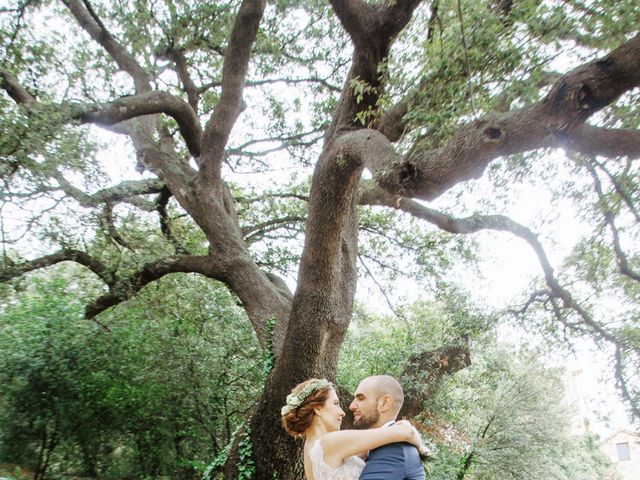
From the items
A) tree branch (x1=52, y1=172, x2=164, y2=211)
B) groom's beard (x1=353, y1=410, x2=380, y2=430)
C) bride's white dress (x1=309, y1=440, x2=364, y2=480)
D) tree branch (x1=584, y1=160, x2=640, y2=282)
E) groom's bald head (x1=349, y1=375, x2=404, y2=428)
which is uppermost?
tree branch (x1=52, y1=172, x2=164, y2=211)

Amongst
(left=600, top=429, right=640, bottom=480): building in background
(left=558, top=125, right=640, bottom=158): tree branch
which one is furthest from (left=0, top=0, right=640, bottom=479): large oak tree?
(left=600, top=429, right=640, bottom=480): building in background

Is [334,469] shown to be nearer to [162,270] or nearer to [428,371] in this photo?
[162,270]

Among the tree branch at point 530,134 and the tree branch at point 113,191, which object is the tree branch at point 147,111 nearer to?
the tree branch at point 113,191

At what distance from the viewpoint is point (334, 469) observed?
2398 mm

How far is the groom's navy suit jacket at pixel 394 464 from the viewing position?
221 cm

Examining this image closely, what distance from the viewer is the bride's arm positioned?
2227mm

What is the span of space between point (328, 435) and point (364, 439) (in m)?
0.22

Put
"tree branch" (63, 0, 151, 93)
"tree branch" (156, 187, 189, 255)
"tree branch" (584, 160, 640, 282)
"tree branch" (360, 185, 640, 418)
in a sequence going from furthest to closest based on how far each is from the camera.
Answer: "tree branch" (156, 187, 189, 255)
"tree branch" (63, 0, 151, 93)
"tree branch" (360, 185, 640, 418)
"tree branch" (584, 160, 640, 282)

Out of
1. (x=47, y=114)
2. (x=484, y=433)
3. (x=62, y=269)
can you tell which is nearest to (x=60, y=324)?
(x=62, y=269)

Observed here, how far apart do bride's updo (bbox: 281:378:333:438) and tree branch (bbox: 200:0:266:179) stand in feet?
18.4

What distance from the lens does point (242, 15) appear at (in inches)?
273

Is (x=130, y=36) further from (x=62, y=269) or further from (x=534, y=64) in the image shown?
(x=534, y=64)

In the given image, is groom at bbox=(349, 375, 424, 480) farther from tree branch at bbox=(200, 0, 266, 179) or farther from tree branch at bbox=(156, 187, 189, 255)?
tree branch at bbox=(156, 187, 189, 255)

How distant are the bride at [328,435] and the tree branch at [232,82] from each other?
554 cm
